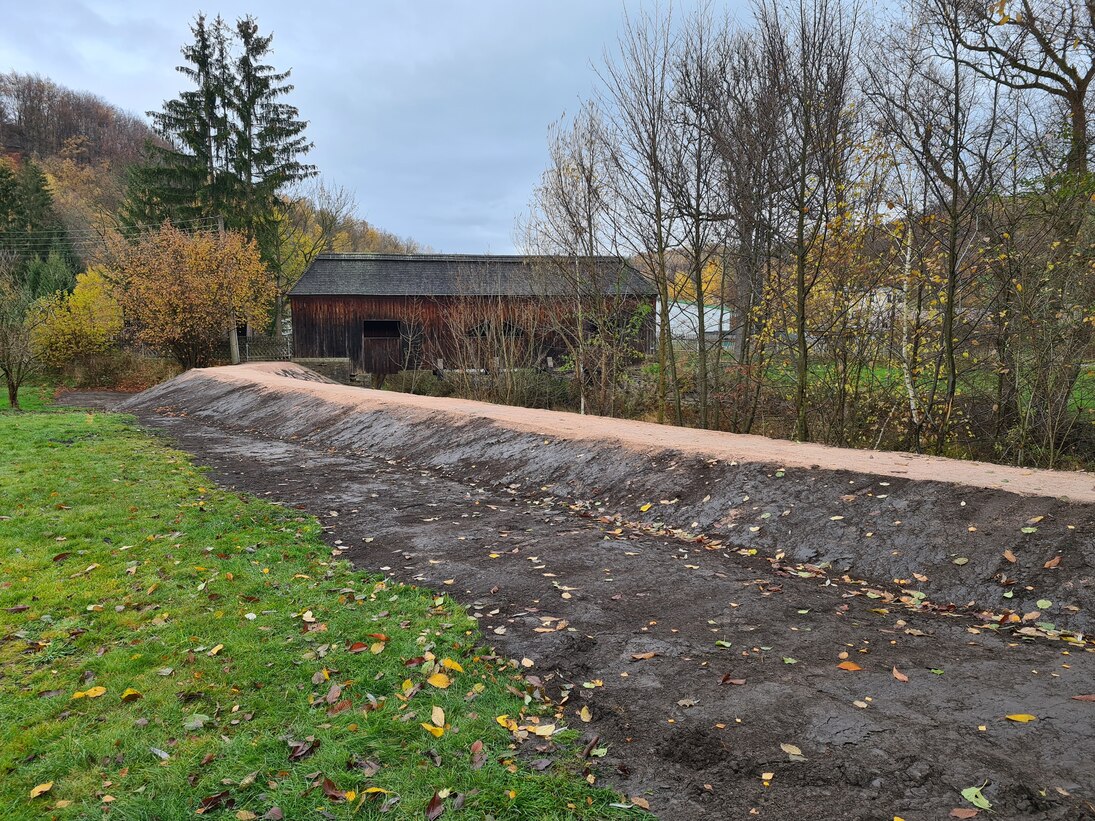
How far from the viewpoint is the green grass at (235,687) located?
273cm

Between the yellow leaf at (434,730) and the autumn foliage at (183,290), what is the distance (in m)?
25.7

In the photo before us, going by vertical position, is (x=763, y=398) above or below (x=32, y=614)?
above

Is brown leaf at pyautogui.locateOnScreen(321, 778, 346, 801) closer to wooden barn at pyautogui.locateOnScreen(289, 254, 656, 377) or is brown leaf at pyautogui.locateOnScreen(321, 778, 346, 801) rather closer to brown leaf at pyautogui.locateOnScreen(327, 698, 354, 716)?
brown leaf at pyautogui.locateOnScreen(327, 698, 354, 716)

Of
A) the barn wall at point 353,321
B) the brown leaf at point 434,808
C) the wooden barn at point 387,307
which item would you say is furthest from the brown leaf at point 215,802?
the barn wall at point 353,321

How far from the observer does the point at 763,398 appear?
12586mm

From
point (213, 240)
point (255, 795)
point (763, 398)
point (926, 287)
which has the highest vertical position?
point (213, 240)

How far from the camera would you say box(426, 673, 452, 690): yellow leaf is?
3.54 meters

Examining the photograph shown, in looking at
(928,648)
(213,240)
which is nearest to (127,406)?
(213,240)

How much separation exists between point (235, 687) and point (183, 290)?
82.6 feet

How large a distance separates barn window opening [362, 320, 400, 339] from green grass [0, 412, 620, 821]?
72.7ft

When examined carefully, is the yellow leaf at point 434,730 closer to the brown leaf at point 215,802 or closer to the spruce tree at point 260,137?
the brown leaf at point 215,802

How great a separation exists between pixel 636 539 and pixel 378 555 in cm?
240

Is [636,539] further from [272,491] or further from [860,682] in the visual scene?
[272,491]

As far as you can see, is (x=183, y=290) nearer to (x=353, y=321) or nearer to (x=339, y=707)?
(x=353, y=321)
